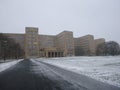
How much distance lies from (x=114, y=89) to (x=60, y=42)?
184050 mm

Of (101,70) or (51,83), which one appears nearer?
(51,83)

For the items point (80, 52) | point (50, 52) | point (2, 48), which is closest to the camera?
point (2, 48)

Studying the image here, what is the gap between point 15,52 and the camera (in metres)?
124

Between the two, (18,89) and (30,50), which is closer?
(18,89)

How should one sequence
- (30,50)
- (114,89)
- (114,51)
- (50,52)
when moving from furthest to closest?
(30,50) → (50,52) → (114,51) → (114,89)

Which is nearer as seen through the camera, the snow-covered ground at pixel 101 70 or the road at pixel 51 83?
the road at pixel 51 83

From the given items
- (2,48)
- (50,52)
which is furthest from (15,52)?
(50,52)

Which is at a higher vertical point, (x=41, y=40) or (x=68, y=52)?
(x=41, y=40)

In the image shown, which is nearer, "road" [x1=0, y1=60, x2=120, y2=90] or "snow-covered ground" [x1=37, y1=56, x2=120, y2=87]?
"road" [x1=0, y1=60, x2=120, y2=90]

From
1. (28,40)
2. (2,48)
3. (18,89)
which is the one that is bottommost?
(18,89)

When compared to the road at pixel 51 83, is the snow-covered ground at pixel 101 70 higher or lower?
higher

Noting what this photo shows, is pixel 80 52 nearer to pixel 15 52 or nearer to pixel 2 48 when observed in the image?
pixel 15 52

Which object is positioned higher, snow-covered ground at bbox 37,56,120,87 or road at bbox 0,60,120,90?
snow-covered ground at bbox 37,56,120,87

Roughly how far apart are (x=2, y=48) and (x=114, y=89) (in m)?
96.1
